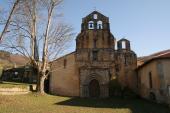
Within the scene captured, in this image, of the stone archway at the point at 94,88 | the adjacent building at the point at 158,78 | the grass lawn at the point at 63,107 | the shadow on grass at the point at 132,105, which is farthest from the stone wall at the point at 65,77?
the adjacent building at the point at 158,78

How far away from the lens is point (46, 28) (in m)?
25.4

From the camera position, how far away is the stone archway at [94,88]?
30.4 meters

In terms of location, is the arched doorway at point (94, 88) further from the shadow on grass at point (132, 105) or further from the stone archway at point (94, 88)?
the shadow on grass at point (132, 105)

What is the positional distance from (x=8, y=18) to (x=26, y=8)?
17.7ft

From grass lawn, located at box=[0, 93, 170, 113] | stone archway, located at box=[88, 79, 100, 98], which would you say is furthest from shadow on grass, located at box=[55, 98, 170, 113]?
stone archway, located at box=[88, 79, 100, 98]

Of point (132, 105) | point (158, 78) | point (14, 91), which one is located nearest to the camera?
point (132, 105)

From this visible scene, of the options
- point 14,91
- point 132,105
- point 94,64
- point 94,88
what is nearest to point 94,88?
point 94,88

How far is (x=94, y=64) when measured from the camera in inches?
1225

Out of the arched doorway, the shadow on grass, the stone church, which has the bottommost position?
the shadow on grass

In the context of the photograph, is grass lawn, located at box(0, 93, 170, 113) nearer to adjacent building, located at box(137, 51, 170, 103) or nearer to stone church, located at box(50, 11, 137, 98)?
adjacent building, located at box(137, 51, 170, 103)

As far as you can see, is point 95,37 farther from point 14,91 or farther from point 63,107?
point 63,107

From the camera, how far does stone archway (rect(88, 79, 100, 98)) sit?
30.4 metres

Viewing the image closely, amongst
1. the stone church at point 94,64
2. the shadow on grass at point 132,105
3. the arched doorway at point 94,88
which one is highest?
the stone church at point 94,64

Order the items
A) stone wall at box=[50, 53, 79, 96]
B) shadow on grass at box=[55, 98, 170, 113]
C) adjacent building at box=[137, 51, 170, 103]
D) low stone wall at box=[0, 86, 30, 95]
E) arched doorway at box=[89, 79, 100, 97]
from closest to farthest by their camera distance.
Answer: shadow on grass at box=[55, 98, 170, 113] < adjacent building at box=[137, 51, 170, 103] < low stone wall at box=[0, 86, 30, 95] < arched doorway at box=[89, 79, 100, 97] < stone wall at box=[50, 53, 79, 96]
